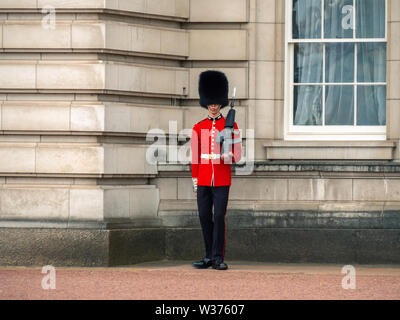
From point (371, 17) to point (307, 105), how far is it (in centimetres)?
117

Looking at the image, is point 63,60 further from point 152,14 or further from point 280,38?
point 280,38

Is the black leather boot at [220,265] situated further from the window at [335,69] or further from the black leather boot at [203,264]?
the window at [335,69]

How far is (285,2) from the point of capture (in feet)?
33.8

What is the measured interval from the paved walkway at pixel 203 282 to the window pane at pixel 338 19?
2561 mm

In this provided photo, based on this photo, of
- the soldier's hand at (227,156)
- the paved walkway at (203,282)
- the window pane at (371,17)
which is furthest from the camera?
the window pane at (371,17)

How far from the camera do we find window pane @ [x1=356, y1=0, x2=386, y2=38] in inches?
404

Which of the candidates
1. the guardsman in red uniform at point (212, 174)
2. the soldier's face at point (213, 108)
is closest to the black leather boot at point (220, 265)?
the guardsman in red uniform at point (212, 174)

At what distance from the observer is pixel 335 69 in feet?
34.0

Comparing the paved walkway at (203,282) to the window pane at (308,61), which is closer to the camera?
the paved walkway at (203,282)

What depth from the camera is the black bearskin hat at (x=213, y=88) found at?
→ 9.41m

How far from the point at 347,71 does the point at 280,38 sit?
82cm

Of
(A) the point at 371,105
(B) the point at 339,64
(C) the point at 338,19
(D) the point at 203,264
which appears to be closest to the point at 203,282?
(D) the point at 203,264
